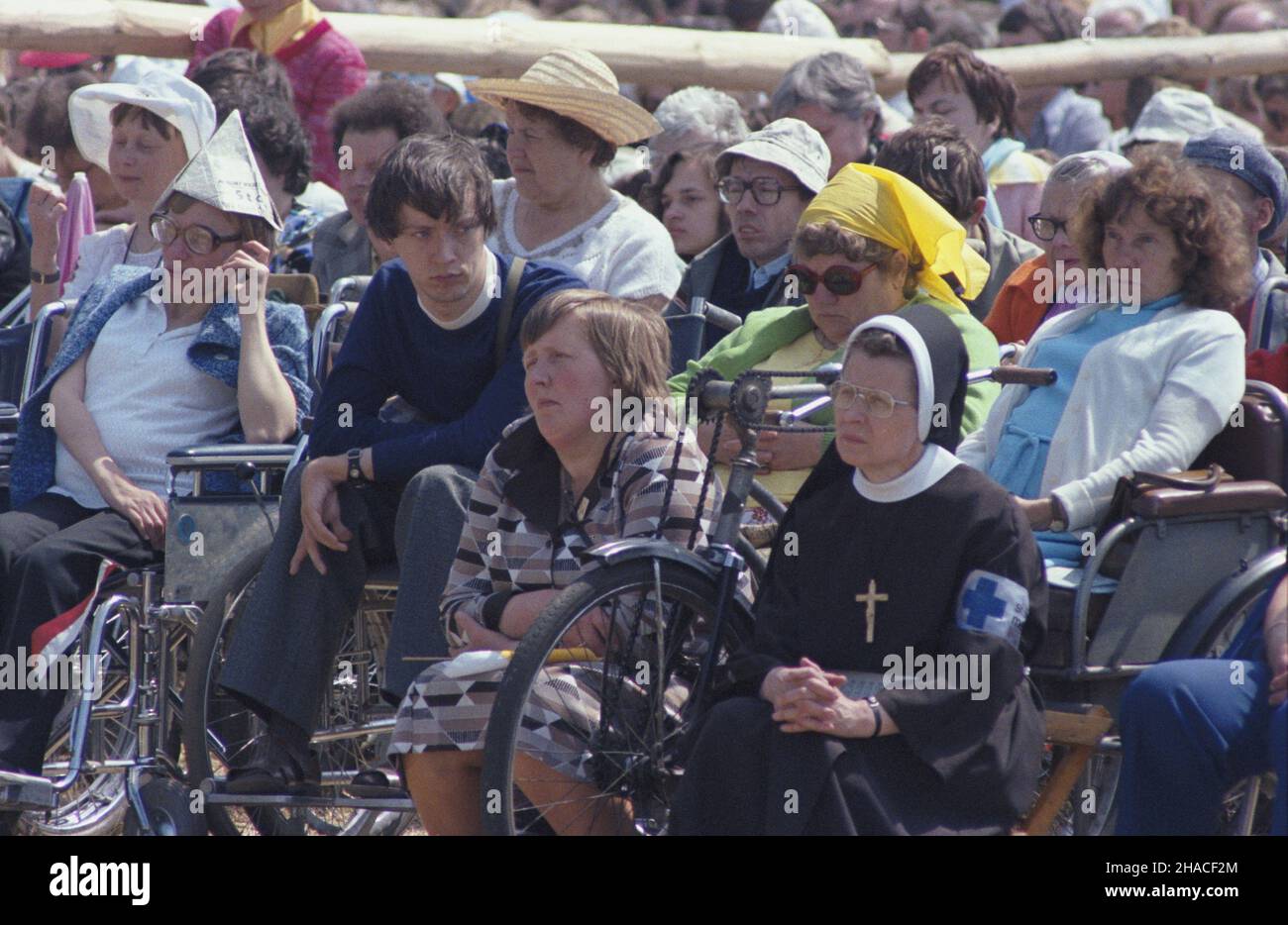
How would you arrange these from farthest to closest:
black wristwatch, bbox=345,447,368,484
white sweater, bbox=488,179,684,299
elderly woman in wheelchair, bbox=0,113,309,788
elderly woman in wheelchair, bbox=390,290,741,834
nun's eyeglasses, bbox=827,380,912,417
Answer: white sweater, bbox=488,179,684,299, elderly woman in wheelchair, bbox=0,113,309,788, black wristwatch, bbox=345,447,368,484, elderly woman in wheelchair, bbox=390,290,741,834, nun's eyeglasses, bbox=827,380,912,417

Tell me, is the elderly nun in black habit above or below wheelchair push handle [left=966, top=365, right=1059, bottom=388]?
below

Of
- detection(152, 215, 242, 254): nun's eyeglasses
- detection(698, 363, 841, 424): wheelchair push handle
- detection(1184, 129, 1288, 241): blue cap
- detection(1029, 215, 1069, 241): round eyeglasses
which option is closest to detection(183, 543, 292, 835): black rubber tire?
detection(152, 215, 242, 254): nun's eyeglasses

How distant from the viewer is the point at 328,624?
15.0 ft

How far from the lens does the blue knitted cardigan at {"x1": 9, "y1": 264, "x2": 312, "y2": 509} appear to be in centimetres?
512

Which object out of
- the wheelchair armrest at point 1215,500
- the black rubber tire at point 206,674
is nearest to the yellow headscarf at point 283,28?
the black rubber tire at point 206,674

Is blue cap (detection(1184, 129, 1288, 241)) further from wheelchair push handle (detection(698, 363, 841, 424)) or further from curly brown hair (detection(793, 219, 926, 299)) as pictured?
wheelchair push handle (detection(698, 363, 841, 424))

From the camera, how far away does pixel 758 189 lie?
5766 millimetres

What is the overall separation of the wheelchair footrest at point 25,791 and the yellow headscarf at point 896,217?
2.23 metres

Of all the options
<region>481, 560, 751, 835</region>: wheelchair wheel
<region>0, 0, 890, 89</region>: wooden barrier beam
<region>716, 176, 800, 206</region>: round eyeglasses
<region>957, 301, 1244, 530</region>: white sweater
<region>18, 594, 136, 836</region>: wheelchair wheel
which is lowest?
<region>18, 594, 136, 836</region>: wheelchair wheel

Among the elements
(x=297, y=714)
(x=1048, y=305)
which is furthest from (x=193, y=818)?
(x=1048, y=305)

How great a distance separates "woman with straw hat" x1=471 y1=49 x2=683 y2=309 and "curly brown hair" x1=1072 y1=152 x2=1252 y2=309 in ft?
5.07

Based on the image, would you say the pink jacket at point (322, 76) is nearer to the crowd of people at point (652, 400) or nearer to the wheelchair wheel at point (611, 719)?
the crowd of people at point (652, 400)

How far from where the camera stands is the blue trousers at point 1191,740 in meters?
3.71

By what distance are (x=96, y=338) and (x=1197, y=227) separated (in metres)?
2.80
